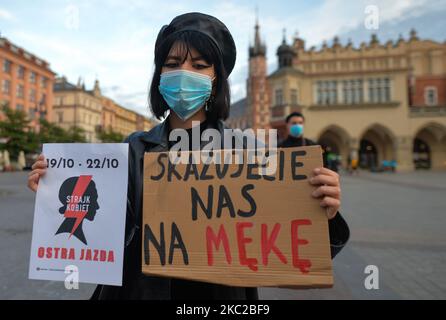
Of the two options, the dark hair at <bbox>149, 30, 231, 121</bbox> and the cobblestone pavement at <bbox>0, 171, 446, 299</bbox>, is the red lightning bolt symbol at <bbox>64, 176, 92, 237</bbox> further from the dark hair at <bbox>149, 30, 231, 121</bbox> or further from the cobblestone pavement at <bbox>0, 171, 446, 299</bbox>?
the cobblestone pavement at <bbox>0, 171, 446, 299</bbox>

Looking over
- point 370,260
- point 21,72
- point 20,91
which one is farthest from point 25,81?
point 370,260

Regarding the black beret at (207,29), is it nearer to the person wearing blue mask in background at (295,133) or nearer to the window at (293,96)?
the person wearing blue mask in background at (295,133)

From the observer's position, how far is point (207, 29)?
4.64 ft

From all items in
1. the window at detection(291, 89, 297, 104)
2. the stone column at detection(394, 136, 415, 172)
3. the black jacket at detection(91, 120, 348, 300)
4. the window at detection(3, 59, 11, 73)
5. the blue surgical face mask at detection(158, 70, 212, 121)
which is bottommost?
the black jacket at detection(91, 120, 348, 300)

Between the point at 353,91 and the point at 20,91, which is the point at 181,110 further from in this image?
the point at 20,91

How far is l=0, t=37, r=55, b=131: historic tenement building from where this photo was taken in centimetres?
3803

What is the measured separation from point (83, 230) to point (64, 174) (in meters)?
0.29

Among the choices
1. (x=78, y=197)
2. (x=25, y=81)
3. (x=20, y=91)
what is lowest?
(x=78, y=197)

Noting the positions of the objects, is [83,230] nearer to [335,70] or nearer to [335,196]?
[335,196]

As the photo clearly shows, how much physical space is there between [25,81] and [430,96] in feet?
181

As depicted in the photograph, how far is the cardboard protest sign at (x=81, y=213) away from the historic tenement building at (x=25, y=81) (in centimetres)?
4115

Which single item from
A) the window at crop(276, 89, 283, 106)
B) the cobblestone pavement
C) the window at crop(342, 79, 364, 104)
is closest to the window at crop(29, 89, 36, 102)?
the window at crop(276, 89, 283, 106)

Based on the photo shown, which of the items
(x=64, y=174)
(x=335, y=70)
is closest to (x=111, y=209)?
(x=64, y=174)

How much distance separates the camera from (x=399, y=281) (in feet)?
10.7
